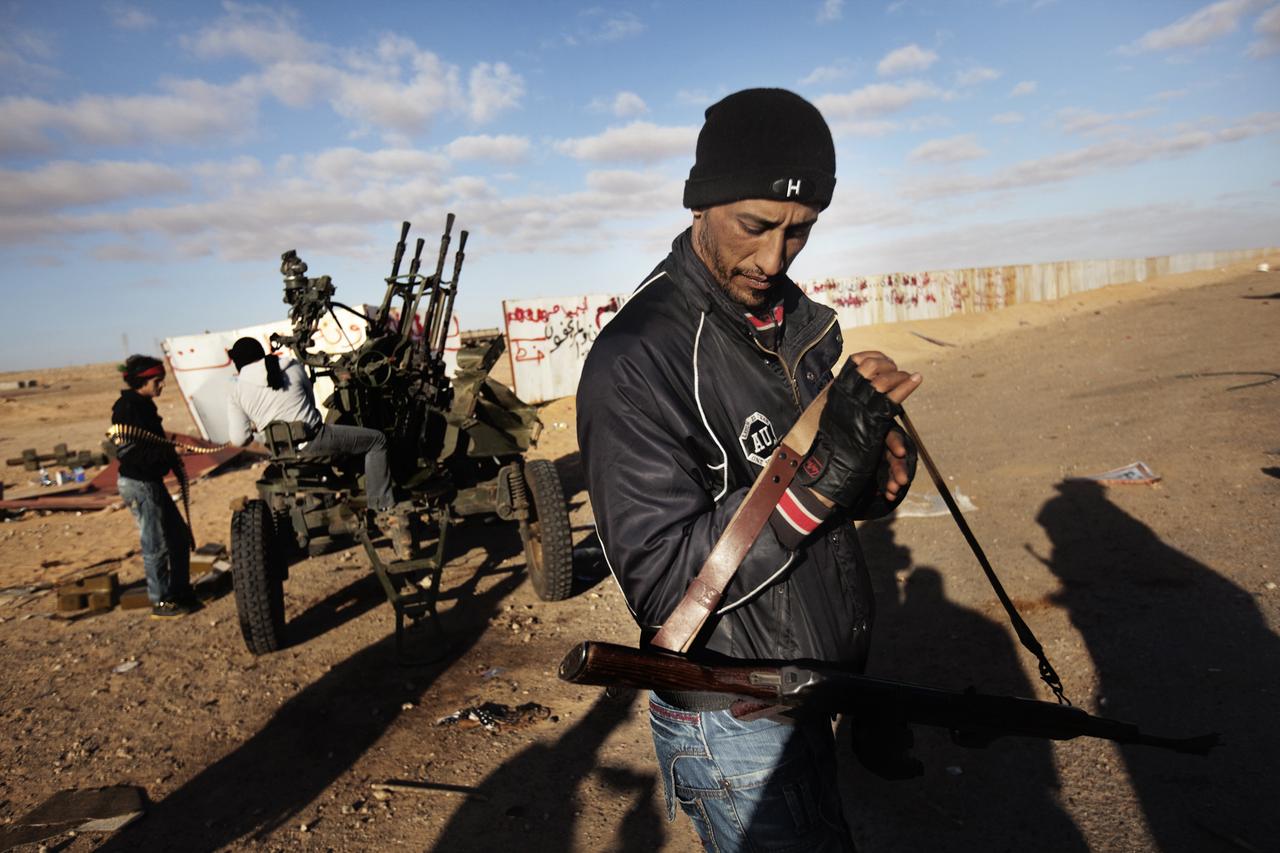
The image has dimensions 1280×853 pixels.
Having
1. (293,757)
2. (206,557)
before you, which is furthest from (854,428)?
(206,557)

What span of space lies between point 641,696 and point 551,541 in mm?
1749

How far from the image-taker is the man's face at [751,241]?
1.53 metres

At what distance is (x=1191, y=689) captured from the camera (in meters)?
3.48

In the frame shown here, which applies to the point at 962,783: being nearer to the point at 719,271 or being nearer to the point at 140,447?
the point at 719,271

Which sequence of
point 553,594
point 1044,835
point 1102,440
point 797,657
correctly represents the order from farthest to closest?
point 1102,440 < point 553,594 < point 1044,835 < point 797,657

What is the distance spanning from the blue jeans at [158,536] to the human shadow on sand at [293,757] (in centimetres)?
212

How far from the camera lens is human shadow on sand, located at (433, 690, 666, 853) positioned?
3139 mm

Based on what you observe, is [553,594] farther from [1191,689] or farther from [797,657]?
[797,657]

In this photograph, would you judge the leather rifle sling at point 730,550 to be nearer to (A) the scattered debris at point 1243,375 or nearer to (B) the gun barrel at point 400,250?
(B) the gun barrel at point 400,250

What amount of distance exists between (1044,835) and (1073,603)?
2.00 m

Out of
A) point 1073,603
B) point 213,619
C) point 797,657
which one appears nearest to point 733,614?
point 797,657

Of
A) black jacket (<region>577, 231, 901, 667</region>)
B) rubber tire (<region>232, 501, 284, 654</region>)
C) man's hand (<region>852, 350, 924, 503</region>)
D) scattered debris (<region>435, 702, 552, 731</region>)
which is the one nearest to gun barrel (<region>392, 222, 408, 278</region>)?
rubber tire (<region>232, 501, 284, 654</region>)

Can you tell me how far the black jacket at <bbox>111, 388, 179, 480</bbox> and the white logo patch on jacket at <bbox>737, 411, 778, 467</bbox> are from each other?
19.4 feet

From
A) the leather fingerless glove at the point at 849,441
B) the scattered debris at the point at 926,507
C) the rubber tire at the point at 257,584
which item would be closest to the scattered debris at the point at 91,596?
the rubber tire at the point at 257,584
